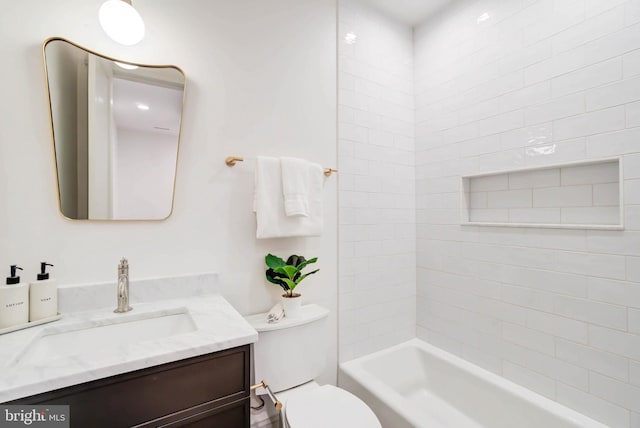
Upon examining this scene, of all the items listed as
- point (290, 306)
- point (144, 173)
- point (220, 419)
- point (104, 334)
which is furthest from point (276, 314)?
point (144, 173)

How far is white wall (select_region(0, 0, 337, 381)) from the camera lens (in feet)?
3.57

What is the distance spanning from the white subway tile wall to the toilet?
3.92 ft

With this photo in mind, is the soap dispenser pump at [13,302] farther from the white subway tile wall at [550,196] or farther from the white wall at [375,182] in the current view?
the white subway tile wall at [550,196]

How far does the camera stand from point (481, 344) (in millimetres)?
1795

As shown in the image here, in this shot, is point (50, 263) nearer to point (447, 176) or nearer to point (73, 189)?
point (73, 189)

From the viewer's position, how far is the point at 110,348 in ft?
2.69

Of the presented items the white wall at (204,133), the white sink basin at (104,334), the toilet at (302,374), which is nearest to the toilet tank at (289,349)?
the toilet at (302,374)

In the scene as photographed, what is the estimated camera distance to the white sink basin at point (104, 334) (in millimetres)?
931

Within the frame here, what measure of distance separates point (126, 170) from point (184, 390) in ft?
2.98

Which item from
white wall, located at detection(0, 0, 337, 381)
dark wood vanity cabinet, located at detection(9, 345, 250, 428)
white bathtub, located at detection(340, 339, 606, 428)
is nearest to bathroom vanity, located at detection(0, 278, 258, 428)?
dark wood vanity cabinet, located at detection(9, 345, 250, 428)

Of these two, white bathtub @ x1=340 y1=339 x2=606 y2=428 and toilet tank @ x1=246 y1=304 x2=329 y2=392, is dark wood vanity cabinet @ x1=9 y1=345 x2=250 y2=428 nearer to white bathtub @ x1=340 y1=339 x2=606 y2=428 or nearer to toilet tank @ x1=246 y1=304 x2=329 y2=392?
toilet tank @ x1=246 y1=304 x2=329 y2=392

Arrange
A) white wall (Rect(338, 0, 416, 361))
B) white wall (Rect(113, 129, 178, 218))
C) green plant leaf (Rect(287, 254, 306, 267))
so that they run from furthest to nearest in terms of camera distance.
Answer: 1. white wall (Rect(338, 0, 416, 361))
2. green plant leaf (Rect(287, 254, 306, 267))
3. white wall (Rect(113, 129, 178, 218))

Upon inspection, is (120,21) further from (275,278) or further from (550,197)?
→ (550,197)

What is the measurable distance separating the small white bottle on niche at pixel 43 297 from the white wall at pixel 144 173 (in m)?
0.32
